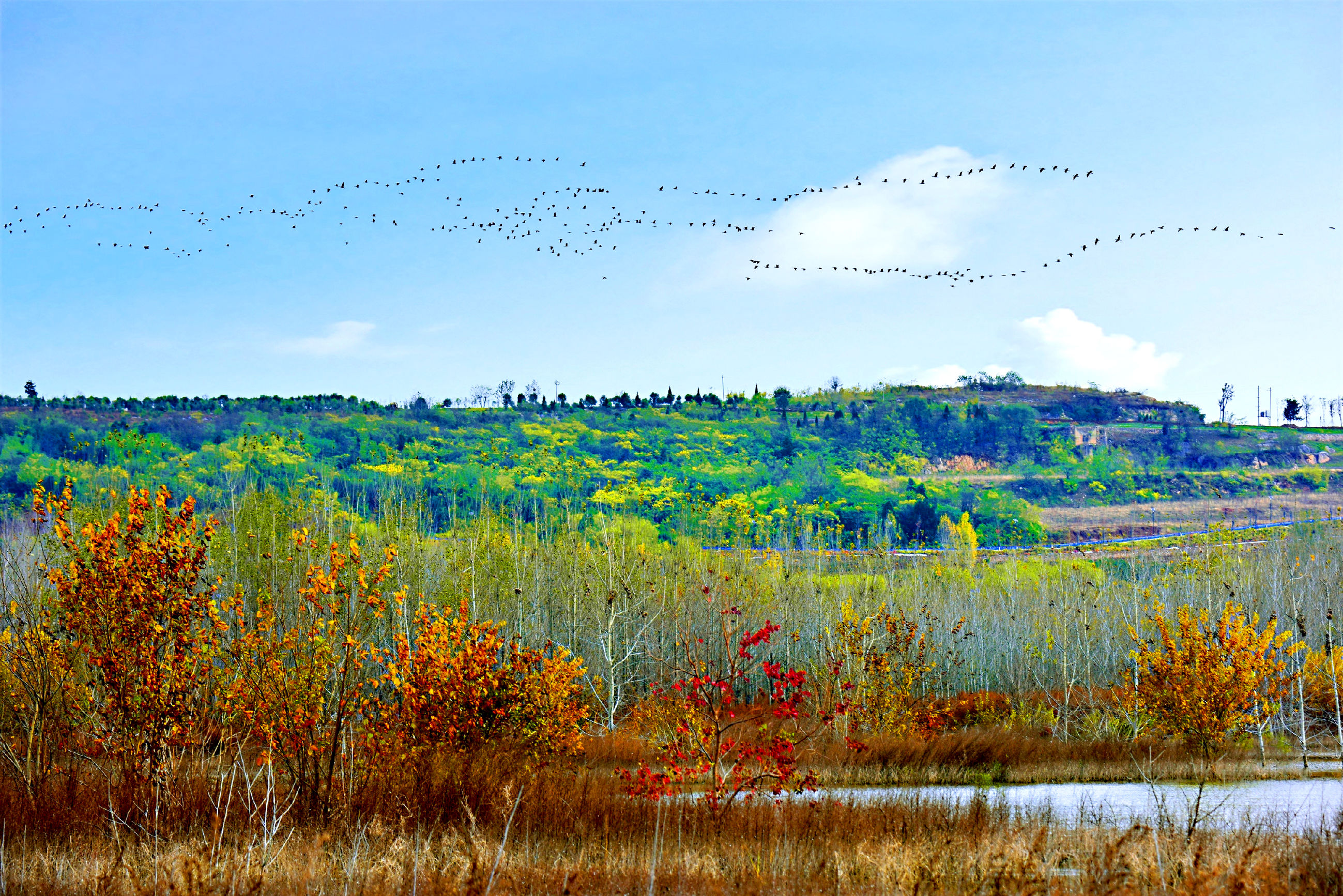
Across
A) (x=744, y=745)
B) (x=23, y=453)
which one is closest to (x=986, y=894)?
(x=744, y=745)

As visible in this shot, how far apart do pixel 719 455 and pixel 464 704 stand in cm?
10600

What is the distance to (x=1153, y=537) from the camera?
8844cm

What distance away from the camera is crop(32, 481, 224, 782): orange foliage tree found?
34.9 ft

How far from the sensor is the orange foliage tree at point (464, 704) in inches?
495

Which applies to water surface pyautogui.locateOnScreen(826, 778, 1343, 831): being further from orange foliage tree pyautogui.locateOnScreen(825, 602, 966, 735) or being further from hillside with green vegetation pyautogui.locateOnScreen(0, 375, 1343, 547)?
hillside with green vegetation pyautogui.locateOnScreen(0, 375, 1343, 547)

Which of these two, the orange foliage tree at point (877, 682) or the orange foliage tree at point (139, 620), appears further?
the orange foliage tree at point (877, 682)

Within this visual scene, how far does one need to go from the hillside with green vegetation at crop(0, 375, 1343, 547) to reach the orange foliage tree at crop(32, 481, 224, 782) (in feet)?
176

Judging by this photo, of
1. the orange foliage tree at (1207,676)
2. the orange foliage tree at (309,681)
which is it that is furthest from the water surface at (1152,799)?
the orange foliage tree at (309,681)

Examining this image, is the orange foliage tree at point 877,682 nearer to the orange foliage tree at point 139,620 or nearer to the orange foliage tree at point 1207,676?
the orange foliage tree at point 1207,676

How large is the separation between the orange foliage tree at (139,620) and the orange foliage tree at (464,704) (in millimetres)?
2260

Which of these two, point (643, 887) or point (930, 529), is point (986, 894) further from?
point (930, 529)

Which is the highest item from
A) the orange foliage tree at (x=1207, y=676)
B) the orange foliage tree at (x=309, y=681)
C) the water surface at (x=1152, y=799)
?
the orange foliage tree at (x=309, y=681)

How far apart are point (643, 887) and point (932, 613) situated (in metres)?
31.7

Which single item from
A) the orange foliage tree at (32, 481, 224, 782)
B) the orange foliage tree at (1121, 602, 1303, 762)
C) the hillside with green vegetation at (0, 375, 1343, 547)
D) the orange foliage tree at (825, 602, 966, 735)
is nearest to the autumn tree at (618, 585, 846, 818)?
the orange foliage tree at (825, 602, 966, 735)
